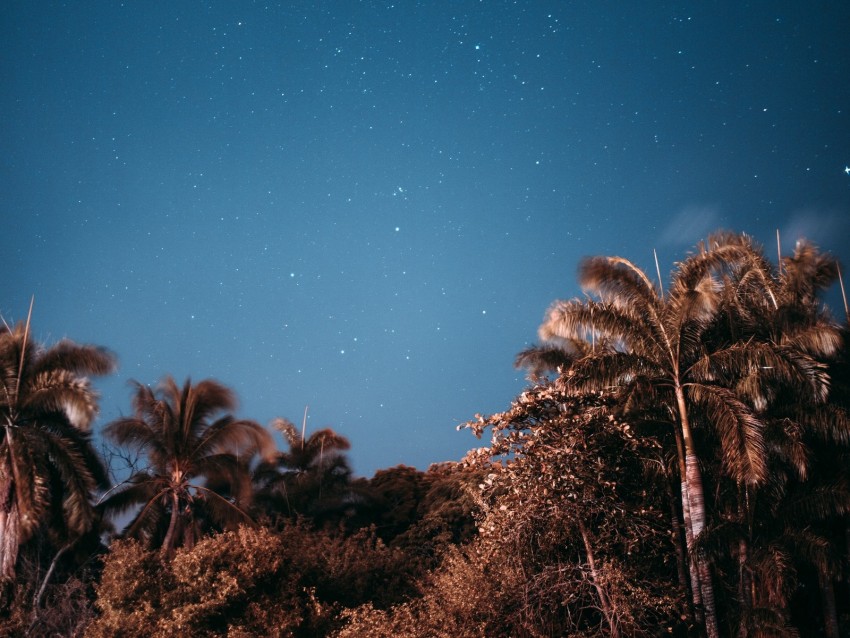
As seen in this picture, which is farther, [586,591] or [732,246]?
[732,246]

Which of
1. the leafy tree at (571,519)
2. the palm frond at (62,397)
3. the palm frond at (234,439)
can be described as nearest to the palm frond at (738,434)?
the leafy tree at (571,519)

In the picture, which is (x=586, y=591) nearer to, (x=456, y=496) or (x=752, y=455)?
(x=752, y=455)

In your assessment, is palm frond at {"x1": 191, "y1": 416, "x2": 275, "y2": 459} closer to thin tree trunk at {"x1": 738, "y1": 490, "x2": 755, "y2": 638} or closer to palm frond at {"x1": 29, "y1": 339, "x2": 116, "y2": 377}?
palm frond at {"x1": 29, "y1": 339, "x2": 116, "y2": 377}

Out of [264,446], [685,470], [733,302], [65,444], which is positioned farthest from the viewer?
[264,446]

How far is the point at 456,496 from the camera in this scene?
25.3 metres

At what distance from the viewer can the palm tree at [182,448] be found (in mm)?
21500

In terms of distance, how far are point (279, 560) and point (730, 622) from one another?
9.70 metres

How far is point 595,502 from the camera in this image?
13.2 metres

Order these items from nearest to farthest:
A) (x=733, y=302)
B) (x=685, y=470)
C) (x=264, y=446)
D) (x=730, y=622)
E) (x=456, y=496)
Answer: (x=730, y=622) → (x=685, y=470) → (x=733, y=302) → (x=264, y=446) → (x=456, y=496)

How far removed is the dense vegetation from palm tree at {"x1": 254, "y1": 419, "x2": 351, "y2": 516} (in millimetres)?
7876

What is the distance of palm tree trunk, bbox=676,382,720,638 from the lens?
13758 mm

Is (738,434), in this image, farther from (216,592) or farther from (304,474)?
(304,474)

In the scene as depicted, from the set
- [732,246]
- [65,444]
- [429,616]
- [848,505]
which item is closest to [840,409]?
[848,505]

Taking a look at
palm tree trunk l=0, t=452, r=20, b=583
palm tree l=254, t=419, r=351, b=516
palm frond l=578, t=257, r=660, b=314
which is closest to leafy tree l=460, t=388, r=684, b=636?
palm frond l=578, t=257, r=660, b=314
